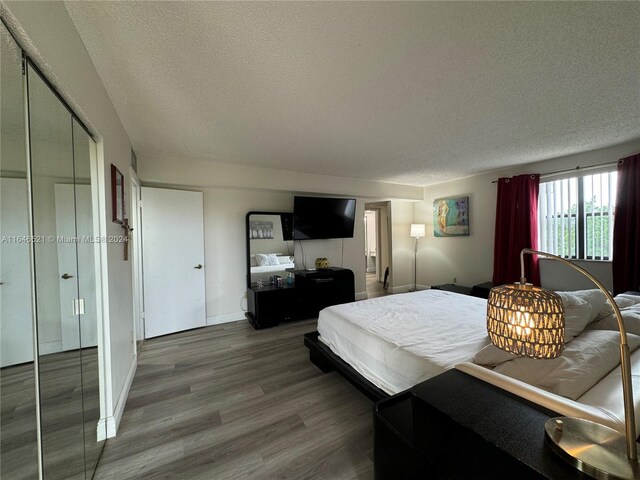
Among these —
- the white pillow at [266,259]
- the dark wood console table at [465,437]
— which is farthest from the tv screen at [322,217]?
the dark wood console table at [465,437]

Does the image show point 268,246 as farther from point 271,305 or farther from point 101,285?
point 101,285

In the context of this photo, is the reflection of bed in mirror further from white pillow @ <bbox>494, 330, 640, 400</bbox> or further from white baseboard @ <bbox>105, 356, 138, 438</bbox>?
white pillow @ <bbox>494, 330, 640, 400</bbox>

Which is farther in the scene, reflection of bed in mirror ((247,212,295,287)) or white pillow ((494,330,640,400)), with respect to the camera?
reflection of bed in mirror ((247,212,295,287))

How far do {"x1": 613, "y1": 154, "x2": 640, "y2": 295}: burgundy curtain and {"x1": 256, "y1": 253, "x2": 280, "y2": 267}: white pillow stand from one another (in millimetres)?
4630

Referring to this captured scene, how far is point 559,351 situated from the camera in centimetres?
78

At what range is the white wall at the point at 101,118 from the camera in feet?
3.01

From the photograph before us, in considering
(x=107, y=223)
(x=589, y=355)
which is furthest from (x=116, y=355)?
(x=589, y=355)

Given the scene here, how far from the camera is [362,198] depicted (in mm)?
5164

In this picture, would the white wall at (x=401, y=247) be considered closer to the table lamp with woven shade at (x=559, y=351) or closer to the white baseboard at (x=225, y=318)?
the white baseboard at (x=225, y=318)

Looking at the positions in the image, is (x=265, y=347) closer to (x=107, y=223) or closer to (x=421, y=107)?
(x=107, y=223)

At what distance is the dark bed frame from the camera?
5.69 feet

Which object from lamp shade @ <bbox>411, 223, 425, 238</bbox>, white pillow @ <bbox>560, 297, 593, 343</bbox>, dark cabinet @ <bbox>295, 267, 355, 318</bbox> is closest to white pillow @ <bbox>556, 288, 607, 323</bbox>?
white pillow @ <bbox>560, 297, 593, 343</bbox>

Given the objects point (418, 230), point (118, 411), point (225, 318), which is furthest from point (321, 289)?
point (118, 411)

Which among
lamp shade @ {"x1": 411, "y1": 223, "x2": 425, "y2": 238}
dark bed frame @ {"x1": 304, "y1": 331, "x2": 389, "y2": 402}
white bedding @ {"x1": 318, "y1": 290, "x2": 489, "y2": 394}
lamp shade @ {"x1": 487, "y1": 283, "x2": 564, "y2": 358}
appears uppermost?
lamp shade @ {"x1": 411, "y1": 223, "x2": 425, "y2": 238}
